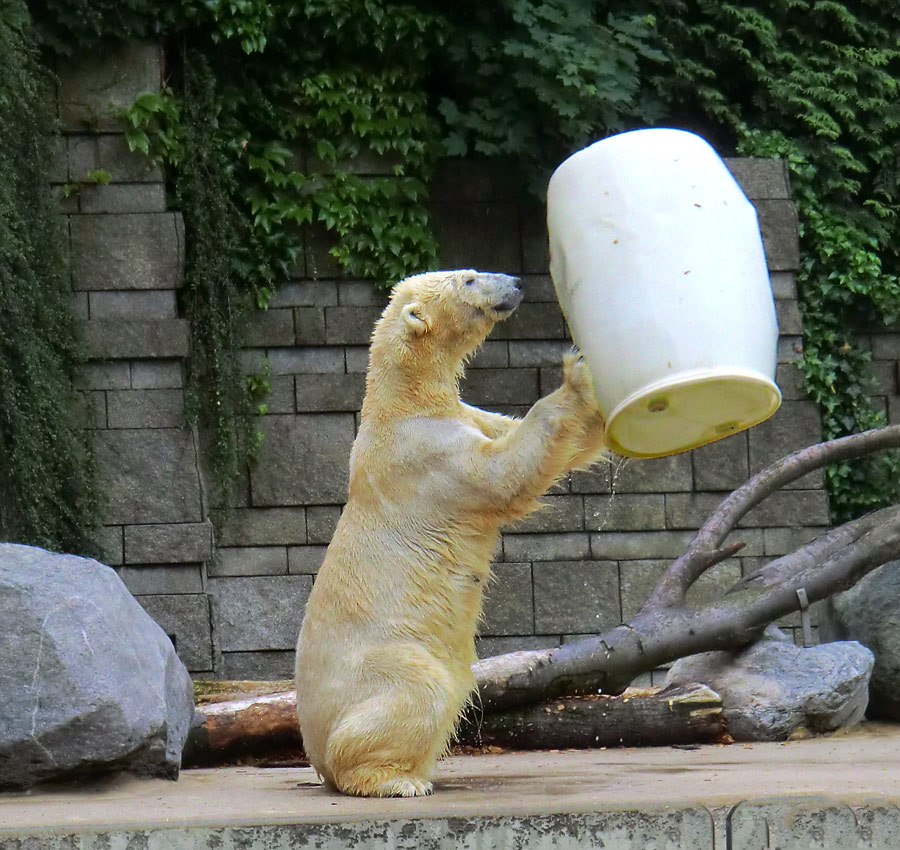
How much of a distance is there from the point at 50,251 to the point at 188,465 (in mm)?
1378

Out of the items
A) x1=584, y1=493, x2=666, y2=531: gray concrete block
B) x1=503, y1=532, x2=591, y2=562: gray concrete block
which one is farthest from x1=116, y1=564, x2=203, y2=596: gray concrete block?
x1=584, y1=493, x2=666, y2=531: gray concrete block

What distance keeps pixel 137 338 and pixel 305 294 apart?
40.1 inches

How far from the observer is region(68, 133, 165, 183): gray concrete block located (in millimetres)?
7070

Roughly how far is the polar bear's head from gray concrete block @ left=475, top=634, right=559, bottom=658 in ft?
12.3

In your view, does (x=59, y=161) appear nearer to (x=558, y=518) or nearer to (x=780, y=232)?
(x=558, y=518)

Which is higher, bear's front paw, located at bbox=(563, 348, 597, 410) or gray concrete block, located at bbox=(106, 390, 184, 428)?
bear's front paw, located at bbox=(563, 348, 597, 410)

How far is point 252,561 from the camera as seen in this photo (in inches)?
285

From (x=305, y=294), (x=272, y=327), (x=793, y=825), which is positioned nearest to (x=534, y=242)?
(x=305, y=294)

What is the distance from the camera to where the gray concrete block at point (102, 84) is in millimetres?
7059

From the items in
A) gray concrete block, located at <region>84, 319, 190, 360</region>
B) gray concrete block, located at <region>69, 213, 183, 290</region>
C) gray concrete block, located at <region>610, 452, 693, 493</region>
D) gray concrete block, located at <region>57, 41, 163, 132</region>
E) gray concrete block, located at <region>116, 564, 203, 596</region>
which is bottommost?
gray concrete block, located at <region>116, 564, 203, 596</region>

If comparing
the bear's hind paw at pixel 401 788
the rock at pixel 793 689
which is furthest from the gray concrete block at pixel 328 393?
the bear's hind paw at pixel 401 788

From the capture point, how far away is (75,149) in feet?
23.2

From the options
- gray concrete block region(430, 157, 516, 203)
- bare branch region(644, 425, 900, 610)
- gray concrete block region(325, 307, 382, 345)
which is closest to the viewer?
bare branch region(644, 425, 900, 610)

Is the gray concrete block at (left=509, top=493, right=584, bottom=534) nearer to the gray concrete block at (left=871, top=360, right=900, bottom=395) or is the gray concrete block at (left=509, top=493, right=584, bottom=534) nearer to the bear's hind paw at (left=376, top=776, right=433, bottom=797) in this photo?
the gray concrete block at (left=871, top=360, right=900, bottom=395)
